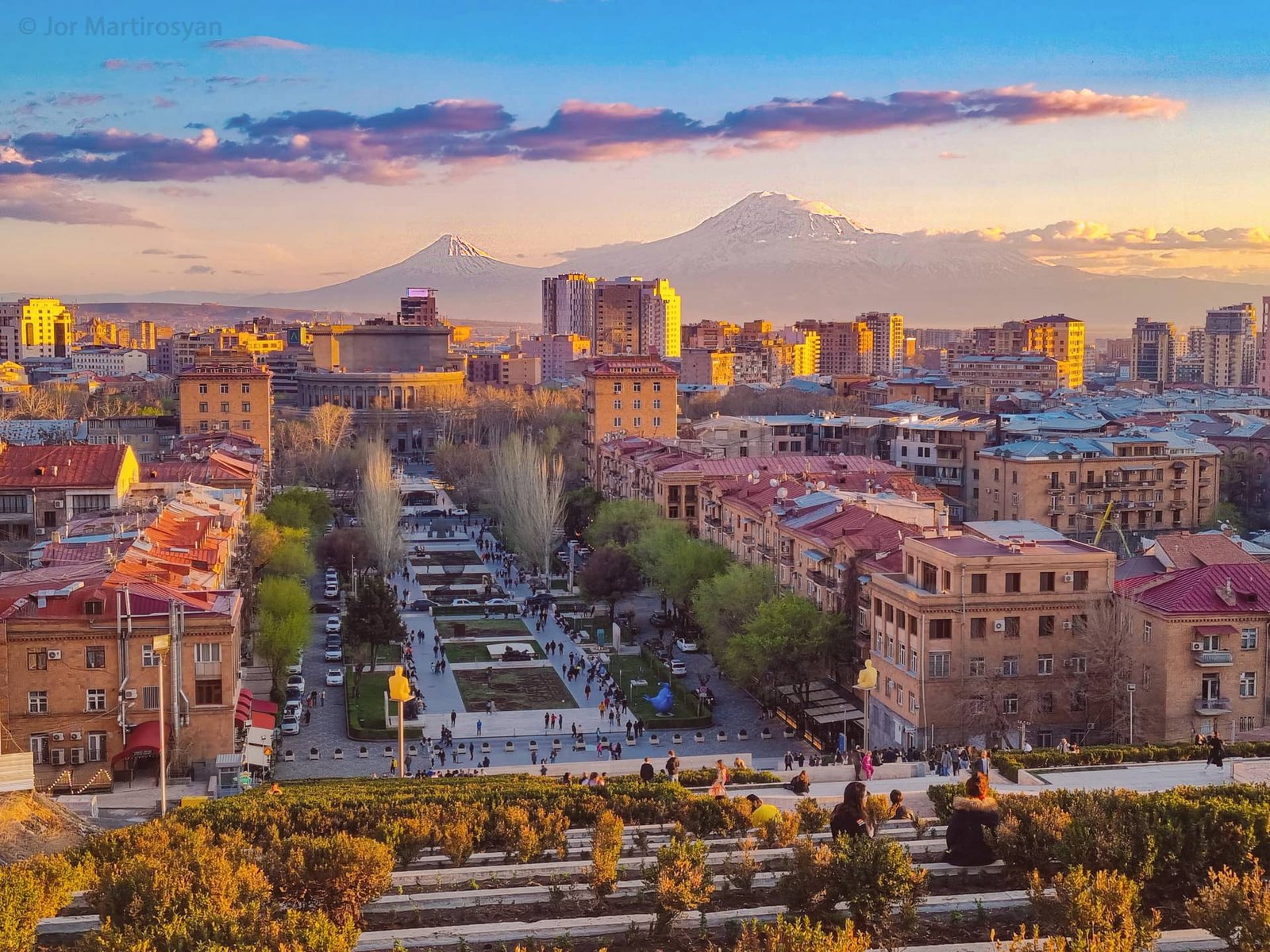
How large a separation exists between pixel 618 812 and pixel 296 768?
1866 centimetres

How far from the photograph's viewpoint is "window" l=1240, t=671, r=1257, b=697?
33750 millimetres

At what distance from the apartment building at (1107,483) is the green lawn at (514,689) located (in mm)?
29332

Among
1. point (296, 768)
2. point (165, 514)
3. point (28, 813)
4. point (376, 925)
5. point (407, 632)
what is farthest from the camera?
point (407, 632)

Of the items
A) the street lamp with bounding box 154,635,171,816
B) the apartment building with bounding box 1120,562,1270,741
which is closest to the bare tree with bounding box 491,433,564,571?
the street lamp with bounding box 154,635,171,816

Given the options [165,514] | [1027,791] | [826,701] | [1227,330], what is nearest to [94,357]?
[1227,330]

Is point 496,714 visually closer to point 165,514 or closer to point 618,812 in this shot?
point 165,514

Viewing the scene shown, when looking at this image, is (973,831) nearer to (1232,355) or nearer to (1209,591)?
(1209,591)

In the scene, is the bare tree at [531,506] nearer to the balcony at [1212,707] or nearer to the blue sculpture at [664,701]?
the blue sculpture at [664,701]

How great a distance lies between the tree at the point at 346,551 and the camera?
6288 centimetres

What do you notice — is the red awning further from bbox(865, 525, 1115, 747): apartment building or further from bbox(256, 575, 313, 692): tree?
bbox(865, 525, 1115, 747): apartment building

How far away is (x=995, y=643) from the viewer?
34.8 meters

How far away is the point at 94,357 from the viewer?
190 metres

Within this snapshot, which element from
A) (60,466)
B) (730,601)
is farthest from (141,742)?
(60,466)

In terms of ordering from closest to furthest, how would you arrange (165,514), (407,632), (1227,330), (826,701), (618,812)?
(618,812), (826,701), (165,514), (407,632), (1227,330)
